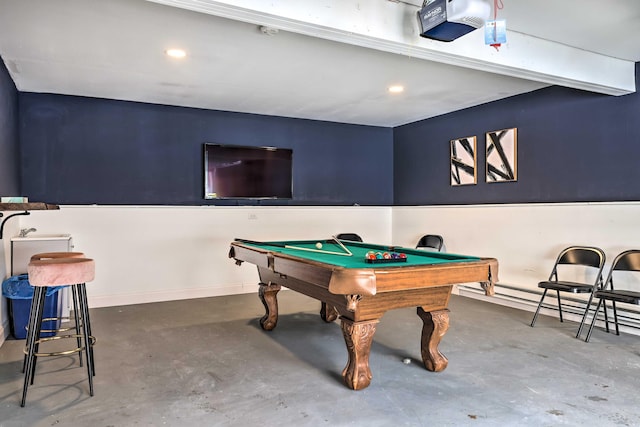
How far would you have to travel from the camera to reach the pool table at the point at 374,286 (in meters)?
2.39

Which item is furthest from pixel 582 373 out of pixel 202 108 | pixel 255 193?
pixel 202 108

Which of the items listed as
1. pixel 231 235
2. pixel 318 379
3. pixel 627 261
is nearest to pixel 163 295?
pixel 231 235

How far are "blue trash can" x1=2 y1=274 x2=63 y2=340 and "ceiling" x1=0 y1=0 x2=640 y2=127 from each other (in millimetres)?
1853

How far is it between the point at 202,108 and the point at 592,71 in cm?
411

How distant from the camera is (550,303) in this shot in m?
4.55

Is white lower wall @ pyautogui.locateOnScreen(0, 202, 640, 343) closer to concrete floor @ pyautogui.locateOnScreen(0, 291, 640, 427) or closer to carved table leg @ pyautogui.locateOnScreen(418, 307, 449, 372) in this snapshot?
concrete floor @ pyautogui.locateOnScreen(0, 291, 640, 427)

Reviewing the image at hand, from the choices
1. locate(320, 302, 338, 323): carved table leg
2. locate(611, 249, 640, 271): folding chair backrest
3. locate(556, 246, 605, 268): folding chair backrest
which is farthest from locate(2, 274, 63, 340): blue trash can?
locate(611, 249, 640, 271): folding chair backrest

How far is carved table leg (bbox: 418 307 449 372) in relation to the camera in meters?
2.94

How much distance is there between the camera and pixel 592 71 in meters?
3.73

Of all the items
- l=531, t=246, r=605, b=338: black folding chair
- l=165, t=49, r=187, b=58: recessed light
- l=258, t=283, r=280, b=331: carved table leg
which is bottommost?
l=258, t=283, r=280, b=331: carved table leg

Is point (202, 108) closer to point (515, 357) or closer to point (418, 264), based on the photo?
point (418, 264)

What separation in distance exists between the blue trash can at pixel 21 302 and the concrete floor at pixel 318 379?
14 cm

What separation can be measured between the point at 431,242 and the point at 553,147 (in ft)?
6.03

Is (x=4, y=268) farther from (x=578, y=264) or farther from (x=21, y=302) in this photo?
(x=578, y=264)
